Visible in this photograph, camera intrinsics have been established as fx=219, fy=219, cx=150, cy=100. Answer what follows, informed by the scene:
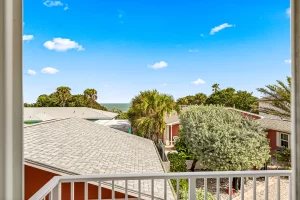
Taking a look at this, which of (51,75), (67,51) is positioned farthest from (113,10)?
(51,75)

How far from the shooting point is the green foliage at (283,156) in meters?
2.41

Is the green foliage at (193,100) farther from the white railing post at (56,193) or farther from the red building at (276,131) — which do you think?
the white railing post at (56,193)

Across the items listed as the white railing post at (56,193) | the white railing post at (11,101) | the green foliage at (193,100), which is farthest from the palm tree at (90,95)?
the white railing post at (11,101)

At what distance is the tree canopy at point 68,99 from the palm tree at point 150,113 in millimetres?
388

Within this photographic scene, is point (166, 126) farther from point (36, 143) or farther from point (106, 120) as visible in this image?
point (36, 143)

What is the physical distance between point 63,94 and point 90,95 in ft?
1.00

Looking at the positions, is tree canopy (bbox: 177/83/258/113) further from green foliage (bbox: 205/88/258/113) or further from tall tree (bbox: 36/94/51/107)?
tall tree (bbox: 36/94/51/107)

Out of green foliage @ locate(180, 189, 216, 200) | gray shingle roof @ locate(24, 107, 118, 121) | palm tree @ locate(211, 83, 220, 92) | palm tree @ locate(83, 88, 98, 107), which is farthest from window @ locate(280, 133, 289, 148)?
palm tree @ locate(83, 88, 98, 107)

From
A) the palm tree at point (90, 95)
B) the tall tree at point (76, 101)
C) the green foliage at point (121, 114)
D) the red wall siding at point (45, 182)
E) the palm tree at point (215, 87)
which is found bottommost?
the red wall siding at point (45, 182)

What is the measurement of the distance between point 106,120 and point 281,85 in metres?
2.09

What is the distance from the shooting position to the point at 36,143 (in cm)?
268

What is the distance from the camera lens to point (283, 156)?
2.47 metres

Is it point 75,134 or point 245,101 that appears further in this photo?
point 75,134

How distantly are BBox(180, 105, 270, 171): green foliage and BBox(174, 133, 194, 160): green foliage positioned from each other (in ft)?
0.14
